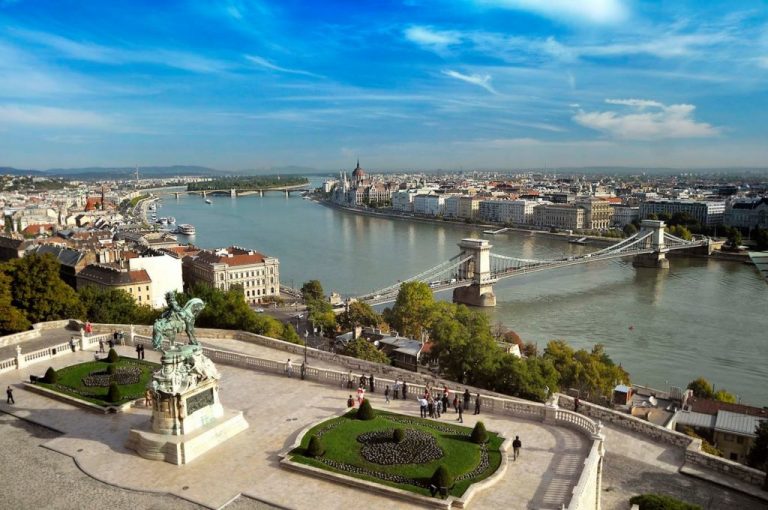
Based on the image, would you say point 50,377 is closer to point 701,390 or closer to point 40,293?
point 40,293

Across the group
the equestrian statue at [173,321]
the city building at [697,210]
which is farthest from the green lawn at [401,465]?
the city building at [697,210]

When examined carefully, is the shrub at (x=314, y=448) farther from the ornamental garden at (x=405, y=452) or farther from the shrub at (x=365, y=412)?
the shrub at (x=365, y=412)

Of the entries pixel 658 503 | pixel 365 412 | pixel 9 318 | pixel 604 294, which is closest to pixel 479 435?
pixel 365 412

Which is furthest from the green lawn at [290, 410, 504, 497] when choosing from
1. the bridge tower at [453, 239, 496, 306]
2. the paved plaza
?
the bridge tower at [453, 239, 496, 306]

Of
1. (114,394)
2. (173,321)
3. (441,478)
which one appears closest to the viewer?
(441,478)

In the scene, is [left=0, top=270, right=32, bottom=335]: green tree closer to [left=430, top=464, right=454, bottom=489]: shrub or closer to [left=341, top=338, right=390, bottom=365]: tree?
[left=341, top=338, right=390, bottom=365]: tree

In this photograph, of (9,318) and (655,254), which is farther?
(655,254)

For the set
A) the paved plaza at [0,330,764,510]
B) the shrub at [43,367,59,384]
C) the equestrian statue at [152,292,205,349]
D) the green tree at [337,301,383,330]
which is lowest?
the green tree at [337,301,383,330]

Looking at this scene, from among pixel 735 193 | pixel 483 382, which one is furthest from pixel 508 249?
pixel 735 193
